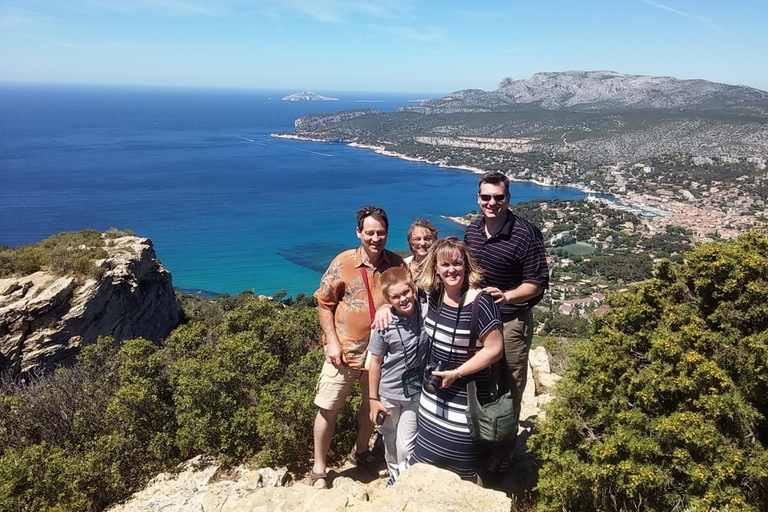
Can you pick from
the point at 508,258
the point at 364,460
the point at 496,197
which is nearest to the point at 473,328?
the point at 508,258

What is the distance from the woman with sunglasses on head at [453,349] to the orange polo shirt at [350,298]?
441 millimetres

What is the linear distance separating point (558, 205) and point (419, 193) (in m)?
19.4

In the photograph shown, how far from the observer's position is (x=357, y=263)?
274 cm

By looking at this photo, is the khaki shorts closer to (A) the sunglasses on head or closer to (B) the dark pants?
(B) the dark pants

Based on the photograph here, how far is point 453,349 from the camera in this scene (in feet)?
7.46

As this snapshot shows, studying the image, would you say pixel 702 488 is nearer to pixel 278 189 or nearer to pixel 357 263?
pixel 357 263

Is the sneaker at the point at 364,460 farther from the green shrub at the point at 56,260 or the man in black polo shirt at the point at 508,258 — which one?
the green shrub at the point at 56,260

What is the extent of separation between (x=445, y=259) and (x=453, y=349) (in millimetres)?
464

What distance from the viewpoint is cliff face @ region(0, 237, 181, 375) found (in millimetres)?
10016

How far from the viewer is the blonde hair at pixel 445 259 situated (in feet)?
7.37

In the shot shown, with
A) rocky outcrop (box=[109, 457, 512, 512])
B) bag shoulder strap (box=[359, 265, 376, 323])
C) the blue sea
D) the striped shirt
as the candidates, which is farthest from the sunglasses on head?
the blue sea

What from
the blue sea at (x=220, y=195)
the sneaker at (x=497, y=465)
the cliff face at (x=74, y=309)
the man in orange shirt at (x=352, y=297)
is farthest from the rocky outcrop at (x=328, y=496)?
the blue sea at (x=220, y=195)

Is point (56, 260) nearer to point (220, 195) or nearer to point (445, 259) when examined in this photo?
point (445, 259)

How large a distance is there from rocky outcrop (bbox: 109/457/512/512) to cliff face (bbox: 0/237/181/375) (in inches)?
368
